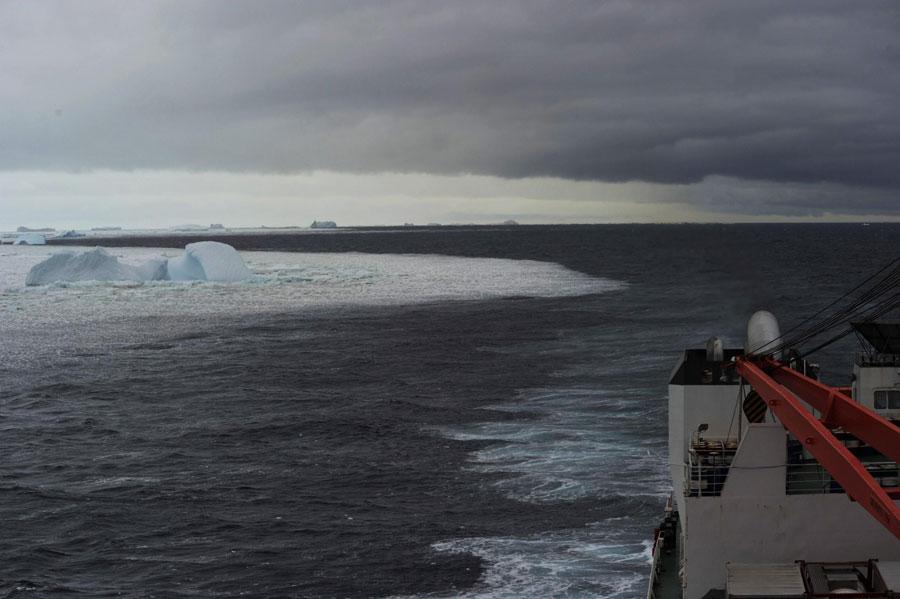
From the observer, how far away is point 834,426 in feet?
54.6

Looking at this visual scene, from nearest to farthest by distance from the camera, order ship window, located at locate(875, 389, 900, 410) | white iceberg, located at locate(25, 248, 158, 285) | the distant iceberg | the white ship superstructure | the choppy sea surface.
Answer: the white ship superstructure, ship window, located at locate(875, 389, 900, 410), the choppy sea surface, white iceberg, located at locate(25, 248, 158, 285), the distant iceberg

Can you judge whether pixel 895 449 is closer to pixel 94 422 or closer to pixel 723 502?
pixel 723 502

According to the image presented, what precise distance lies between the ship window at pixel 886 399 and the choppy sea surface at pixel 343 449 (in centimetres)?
665

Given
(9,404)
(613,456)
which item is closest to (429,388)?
(613,456)

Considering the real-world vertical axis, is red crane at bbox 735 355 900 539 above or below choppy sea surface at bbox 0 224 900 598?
above

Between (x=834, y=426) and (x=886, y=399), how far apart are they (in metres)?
4.25

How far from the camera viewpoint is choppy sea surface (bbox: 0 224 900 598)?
22969 millimetres

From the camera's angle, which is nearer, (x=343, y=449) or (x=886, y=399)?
(x=886, y=399)

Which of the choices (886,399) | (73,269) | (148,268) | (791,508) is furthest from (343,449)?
(73,269)

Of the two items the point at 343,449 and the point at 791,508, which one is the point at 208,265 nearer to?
the point at 343,449

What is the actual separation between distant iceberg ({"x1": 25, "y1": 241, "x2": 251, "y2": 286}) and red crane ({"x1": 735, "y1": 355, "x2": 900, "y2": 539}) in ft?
300

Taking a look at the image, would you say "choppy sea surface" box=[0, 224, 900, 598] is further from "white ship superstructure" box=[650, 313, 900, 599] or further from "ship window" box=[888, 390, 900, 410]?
"ship window" box=[888, 390, 900, 410]

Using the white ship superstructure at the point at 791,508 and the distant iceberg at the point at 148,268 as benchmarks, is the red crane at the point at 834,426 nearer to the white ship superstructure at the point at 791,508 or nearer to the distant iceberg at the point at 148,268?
the white ship superstructure at the point at 791,508

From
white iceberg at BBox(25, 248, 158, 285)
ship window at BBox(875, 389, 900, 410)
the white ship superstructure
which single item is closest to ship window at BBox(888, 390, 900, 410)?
ship window at BBox(875, 389, 900, 410)
